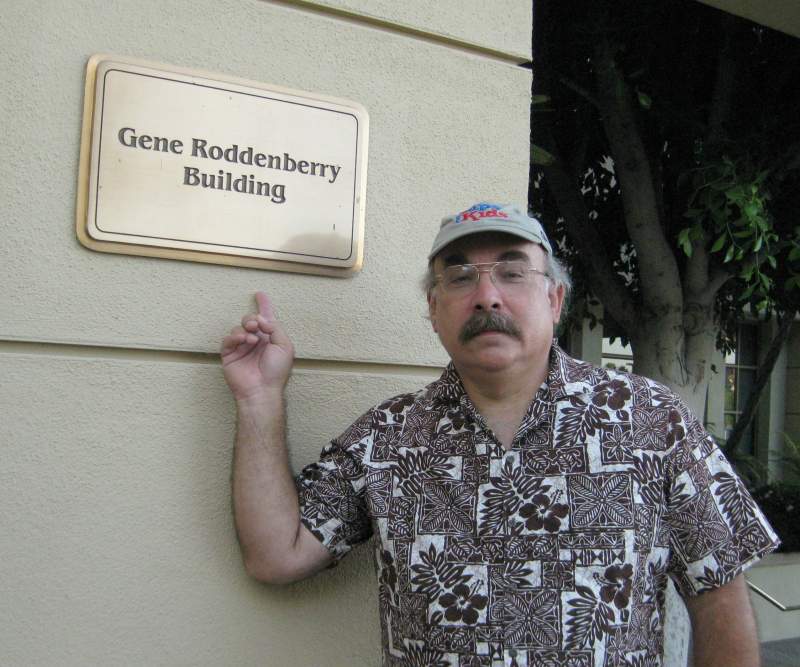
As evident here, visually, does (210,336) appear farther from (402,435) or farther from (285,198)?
(402,435)

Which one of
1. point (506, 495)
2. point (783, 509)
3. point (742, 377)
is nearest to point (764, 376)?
point (783, 509)

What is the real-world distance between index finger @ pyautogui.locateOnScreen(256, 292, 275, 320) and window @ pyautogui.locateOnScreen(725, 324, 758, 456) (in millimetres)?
8432

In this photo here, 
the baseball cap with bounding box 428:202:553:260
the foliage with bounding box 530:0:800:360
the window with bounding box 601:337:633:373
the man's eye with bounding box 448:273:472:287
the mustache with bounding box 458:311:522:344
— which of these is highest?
the foliage with bounding box 530:0:800:360

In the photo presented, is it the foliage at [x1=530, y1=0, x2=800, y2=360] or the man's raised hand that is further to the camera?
the foliage at [x1=530, y1=0, x2=800, y2=360]

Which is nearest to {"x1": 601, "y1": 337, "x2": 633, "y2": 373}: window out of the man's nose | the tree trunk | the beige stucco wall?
the tree trunk

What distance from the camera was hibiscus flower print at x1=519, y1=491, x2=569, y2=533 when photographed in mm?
1694

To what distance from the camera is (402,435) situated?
187 cm

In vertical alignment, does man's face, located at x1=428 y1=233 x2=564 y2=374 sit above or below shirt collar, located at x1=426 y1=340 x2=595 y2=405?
above

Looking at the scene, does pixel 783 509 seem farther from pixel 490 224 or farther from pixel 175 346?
pixel 175 346

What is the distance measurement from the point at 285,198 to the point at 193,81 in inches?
13.2

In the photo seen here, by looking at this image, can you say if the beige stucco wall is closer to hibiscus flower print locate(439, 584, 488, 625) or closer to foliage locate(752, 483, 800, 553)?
hibiscus flower print locate(439, 584, 488, 625)

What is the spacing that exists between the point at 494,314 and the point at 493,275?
0.35ft

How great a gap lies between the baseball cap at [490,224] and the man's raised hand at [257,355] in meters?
0.41

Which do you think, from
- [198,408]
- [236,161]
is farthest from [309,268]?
[198,408]
